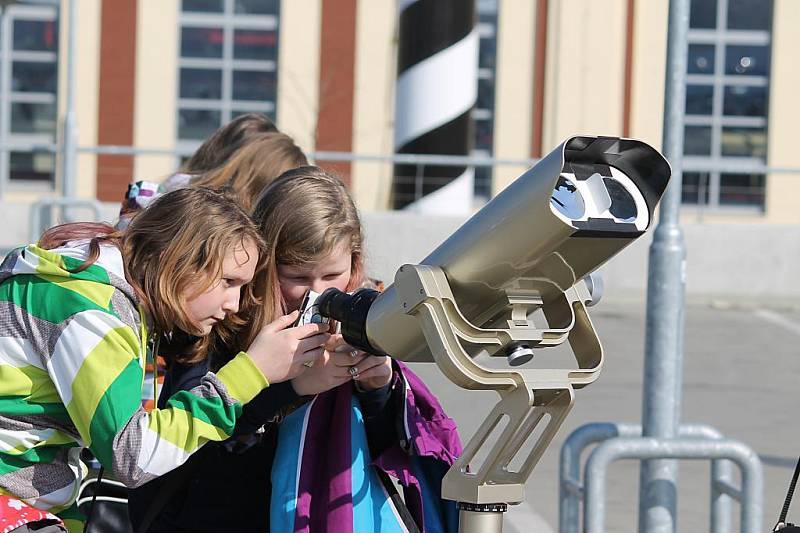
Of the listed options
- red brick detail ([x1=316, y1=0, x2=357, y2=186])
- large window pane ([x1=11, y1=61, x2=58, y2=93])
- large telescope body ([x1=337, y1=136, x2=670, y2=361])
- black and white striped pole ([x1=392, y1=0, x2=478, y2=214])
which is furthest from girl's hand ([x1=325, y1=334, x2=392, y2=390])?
large window pane ([x1=11, y1=61, x2=58, y2=93])

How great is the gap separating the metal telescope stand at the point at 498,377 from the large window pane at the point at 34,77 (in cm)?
1617

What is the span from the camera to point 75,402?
2186 mm

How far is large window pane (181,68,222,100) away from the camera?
17266 millimetres

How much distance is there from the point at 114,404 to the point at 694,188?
1527 centimetres

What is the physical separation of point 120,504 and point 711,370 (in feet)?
21.9

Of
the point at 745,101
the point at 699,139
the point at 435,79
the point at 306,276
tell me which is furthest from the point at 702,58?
the point at 306,276

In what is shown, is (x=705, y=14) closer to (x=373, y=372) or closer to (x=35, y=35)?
(x=35, y=35)

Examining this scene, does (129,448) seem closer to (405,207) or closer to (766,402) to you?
→ (766,402)

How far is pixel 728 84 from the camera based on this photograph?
17688 millimetres

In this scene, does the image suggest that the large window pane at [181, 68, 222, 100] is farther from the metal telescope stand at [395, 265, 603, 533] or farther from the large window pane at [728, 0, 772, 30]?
the metal telescope stand at [395, 265, 603, 533]

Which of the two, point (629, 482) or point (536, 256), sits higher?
point (536, 256)

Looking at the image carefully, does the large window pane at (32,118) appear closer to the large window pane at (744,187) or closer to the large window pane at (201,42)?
the large window pane at (201,42)

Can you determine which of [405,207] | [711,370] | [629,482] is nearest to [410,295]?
[629,482]

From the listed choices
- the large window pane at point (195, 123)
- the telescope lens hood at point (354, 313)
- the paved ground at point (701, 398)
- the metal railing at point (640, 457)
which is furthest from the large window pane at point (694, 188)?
the telescope lens hood at point (354, 313)
